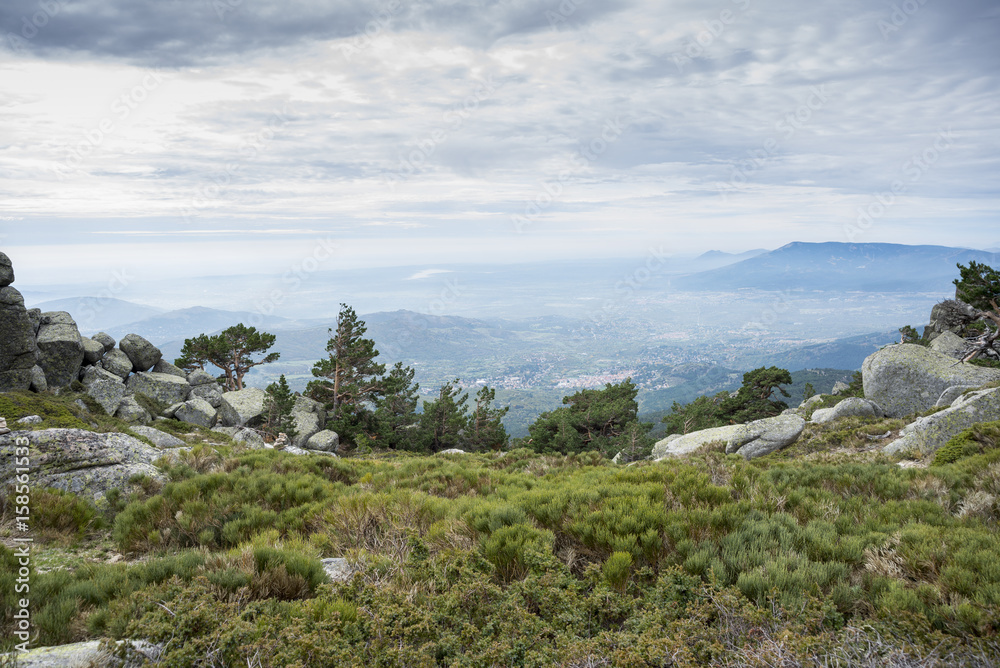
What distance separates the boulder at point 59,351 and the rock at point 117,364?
2336 mm

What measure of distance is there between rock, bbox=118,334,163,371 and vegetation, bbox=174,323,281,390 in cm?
237

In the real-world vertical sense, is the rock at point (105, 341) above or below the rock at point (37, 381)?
above

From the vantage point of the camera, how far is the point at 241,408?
99.2ft

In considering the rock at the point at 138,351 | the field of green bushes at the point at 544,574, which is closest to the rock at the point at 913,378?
the field of green bushes at the point at 544,574

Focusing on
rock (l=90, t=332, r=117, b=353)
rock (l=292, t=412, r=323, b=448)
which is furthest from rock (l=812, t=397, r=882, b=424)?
rock (l=90, t=332, r=117, b=353)

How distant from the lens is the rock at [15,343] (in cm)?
1947

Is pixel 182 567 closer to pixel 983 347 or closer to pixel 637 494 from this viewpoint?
pixel 637 494

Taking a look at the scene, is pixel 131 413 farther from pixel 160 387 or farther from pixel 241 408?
pixel 241 408

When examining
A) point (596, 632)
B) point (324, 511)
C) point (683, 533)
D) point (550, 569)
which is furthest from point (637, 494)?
point (324, 511)

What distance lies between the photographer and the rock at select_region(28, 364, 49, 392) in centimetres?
2038

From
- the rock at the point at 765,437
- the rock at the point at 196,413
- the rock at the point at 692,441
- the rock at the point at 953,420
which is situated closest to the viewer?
the rock at the point at 953,420

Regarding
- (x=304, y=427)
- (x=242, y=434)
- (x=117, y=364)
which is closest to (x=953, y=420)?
(x=242, y=434)

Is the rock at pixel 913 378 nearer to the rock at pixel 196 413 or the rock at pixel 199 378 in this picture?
the rock at pixel 196 413

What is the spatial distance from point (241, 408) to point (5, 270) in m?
13.9
